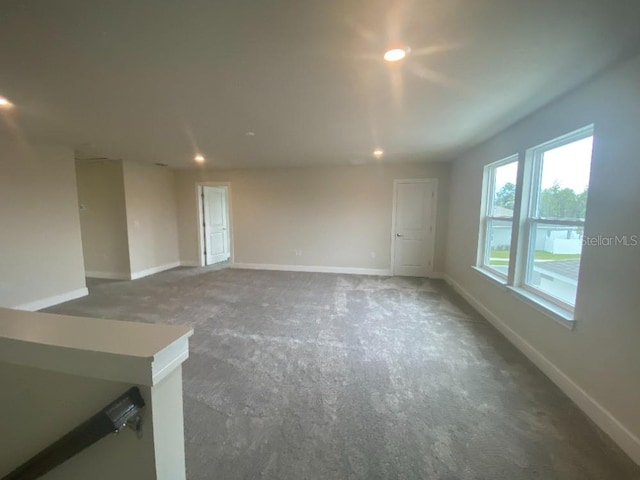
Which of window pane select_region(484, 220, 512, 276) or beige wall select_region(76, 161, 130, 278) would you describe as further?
beige wall select_region(76, 161, 130, 278)

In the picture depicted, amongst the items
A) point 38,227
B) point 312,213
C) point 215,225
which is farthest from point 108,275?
point 312,213

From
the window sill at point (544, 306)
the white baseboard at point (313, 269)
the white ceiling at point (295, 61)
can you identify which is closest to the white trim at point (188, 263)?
the white baseboard at point (313, 269)

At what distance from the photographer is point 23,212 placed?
3818 mm

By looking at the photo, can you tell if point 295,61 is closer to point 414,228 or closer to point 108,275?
point 414,228

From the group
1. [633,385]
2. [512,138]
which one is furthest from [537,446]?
[512,138]

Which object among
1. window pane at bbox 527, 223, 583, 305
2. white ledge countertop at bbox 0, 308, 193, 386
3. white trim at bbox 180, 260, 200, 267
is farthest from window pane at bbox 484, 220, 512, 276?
white trim at bbox 180, 260, 200, 267

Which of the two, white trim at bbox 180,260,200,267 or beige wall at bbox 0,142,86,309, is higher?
beige wall at bbox 0,142,86,309

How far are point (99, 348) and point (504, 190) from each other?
13.5 ft

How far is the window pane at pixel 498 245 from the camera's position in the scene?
342 cm

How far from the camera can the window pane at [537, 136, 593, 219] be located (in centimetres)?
222

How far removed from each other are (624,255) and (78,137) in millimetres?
5446

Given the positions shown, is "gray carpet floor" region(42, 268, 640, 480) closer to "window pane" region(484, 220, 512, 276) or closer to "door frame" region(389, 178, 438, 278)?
"window pane" region(484, 220, 512, 276)

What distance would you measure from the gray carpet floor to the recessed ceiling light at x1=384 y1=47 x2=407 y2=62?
2.28 meters

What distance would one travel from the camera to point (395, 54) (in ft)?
5.47
